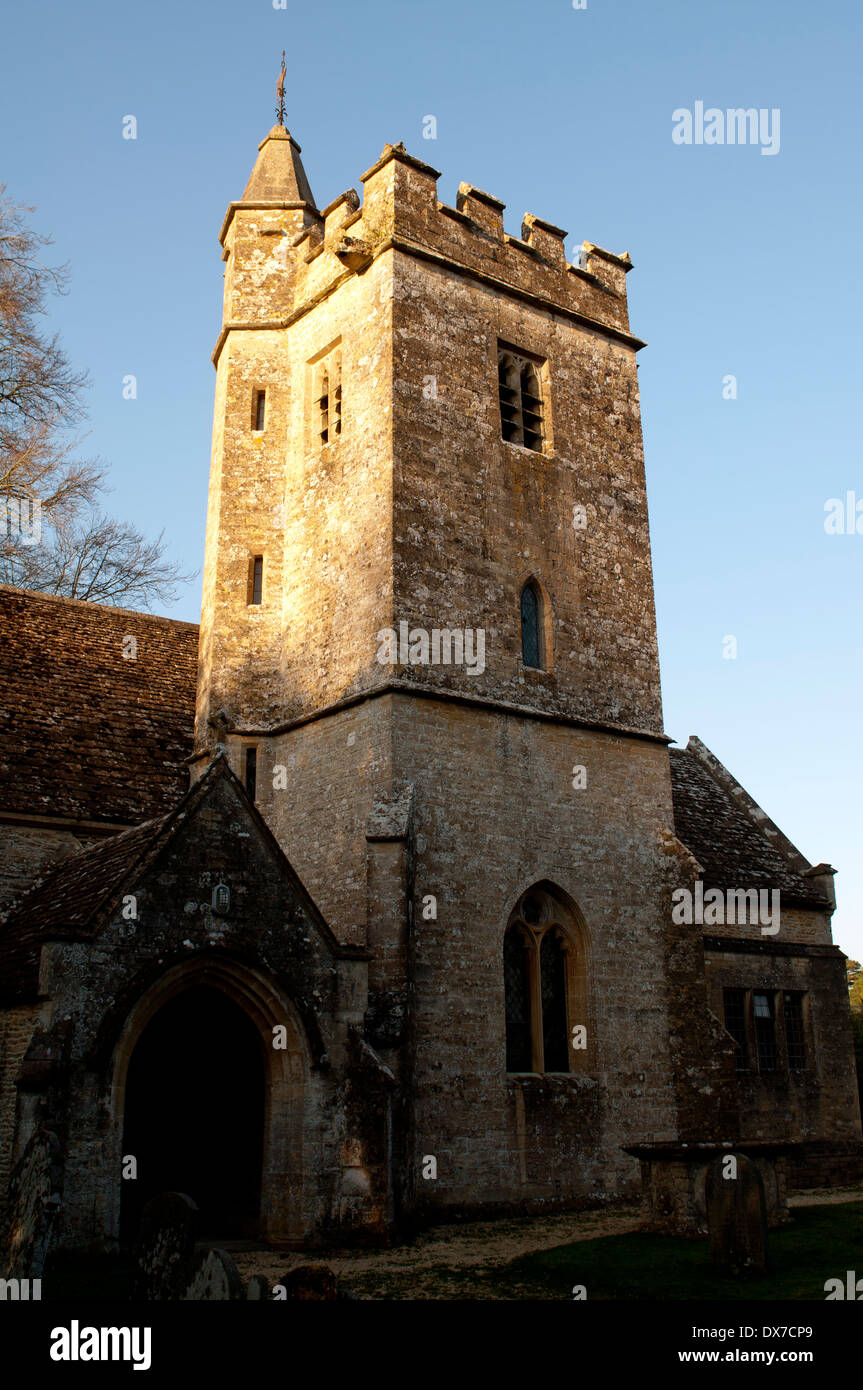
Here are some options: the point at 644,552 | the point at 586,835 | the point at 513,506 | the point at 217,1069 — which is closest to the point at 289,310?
the point at 513,506

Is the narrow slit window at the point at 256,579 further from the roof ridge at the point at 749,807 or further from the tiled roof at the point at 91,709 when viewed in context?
the roof ridge at the point at 749,807

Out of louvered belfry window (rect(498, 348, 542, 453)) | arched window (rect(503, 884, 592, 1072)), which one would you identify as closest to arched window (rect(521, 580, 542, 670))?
louvered belfry window (rect(498, 348, 542, 453))

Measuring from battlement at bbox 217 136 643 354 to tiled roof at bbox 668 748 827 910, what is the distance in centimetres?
994

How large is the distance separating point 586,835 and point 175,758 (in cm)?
720

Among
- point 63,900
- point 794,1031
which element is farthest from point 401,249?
point 794,1031

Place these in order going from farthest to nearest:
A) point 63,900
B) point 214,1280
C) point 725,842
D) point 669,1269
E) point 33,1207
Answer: point 725,842 < point 63,900 < point 669,1269 < point 33,1207 < point 214,1280

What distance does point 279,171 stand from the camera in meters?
22.7

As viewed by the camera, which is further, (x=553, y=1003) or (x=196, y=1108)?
(x=553, y=1003)

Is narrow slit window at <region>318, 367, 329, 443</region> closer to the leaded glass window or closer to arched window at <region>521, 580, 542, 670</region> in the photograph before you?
arched window at <region>521, 580, 542, 670</region>

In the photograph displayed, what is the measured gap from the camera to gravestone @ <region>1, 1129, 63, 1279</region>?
9789 millimetres

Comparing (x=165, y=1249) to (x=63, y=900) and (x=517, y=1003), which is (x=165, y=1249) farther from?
(x=517, y=1003)

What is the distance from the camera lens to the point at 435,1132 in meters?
14.9

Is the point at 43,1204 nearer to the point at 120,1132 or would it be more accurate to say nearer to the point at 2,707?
the point at 120,1132

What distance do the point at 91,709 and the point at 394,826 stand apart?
7192mm
